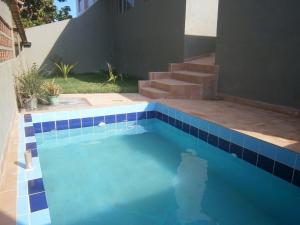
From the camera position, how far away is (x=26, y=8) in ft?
51.9

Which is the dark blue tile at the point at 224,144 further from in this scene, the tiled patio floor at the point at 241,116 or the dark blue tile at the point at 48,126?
the dark blue tile at the point at 48,126

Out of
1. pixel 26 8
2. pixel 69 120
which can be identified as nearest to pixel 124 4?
pixel 26 8

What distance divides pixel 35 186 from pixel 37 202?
30cm

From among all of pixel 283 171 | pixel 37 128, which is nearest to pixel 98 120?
pixel 37 128

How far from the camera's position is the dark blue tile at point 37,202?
2287 millimetres

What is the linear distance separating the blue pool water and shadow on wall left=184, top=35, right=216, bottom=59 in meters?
3.64

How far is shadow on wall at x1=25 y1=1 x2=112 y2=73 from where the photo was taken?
13.0m

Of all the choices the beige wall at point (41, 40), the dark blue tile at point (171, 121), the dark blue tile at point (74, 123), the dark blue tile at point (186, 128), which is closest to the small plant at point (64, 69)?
the beige wall at point (41, 40)

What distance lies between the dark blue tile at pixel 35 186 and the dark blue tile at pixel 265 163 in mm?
2762

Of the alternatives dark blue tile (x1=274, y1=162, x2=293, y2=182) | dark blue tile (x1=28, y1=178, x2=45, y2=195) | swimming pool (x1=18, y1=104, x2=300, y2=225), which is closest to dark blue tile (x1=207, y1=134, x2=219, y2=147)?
swimming pool (x1=18, y1=104, x2=300, y2=225)

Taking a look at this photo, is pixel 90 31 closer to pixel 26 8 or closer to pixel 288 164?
pixel 26 8

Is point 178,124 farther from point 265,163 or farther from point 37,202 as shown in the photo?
point 37,202

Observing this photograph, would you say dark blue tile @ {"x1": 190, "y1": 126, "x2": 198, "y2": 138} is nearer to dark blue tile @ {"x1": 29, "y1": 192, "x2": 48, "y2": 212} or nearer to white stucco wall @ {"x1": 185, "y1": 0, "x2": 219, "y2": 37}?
dark blue tile @ {"x1": 29, "y1": 192, "x2": 48, "y2": 212}

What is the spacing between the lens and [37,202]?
2369 mm
